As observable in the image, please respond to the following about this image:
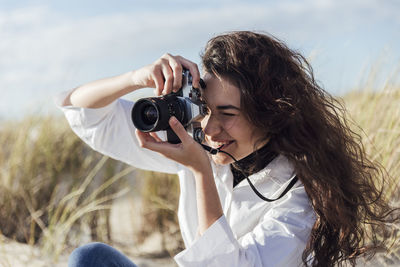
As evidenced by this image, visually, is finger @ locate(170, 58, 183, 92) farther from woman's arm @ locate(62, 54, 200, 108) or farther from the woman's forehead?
the woman's forehead

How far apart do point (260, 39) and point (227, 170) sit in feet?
1.61

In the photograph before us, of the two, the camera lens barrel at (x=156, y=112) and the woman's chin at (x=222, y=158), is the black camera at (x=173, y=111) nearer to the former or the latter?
the camera lens barrel at (x=156, y=112)

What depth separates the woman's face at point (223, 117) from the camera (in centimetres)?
159

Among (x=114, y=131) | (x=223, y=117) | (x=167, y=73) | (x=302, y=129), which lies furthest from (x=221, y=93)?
(x=114, y=131)

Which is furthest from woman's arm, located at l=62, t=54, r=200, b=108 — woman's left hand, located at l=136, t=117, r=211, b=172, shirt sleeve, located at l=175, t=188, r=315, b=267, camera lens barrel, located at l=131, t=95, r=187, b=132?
shirt sleeve, located at l=175, t=188, r=315, b=267

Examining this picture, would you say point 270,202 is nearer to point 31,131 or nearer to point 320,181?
point 320,181

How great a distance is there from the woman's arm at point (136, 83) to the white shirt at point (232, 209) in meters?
0.05

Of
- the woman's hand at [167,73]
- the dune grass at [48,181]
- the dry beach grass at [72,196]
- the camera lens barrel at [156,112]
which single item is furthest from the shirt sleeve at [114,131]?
the dune grass at [48,181]

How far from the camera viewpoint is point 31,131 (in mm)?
3549

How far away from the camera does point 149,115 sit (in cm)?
143

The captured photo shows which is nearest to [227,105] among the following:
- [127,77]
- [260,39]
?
[260,39]

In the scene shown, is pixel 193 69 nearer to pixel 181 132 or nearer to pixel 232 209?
pixel 181 132

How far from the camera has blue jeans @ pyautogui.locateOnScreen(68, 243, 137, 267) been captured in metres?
1.61

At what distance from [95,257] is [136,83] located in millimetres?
628
